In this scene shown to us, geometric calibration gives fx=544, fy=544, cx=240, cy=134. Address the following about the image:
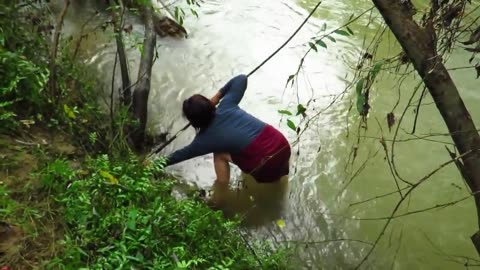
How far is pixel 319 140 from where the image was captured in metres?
4.82

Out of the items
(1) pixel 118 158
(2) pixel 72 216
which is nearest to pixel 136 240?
(2) pixel 72 216

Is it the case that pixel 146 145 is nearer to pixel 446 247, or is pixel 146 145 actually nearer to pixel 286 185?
pixel 286 185

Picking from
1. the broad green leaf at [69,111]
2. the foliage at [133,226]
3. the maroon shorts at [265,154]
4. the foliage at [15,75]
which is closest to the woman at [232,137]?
the maroon shorts at [265,154]

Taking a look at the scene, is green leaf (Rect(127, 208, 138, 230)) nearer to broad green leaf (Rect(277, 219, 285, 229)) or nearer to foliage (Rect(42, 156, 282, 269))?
foliage (Rect(42, 156, 282, 269))

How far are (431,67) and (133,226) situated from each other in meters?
1.57

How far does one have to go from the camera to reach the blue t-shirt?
152 inches

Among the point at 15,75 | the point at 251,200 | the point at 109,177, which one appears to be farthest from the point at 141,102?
the point at 109,177

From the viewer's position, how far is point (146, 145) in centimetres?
446

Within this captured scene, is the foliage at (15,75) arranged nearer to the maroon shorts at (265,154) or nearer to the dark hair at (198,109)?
the dark hair at (198,109)

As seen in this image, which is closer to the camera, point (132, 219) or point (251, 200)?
point (132, 219)

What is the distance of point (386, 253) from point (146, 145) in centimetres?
205

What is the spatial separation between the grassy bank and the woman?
422 mm

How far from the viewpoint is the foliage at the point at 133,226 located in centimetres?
255

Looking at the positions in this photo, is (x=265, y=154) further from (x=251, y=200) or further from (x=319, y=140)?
(x=319, y=140)
